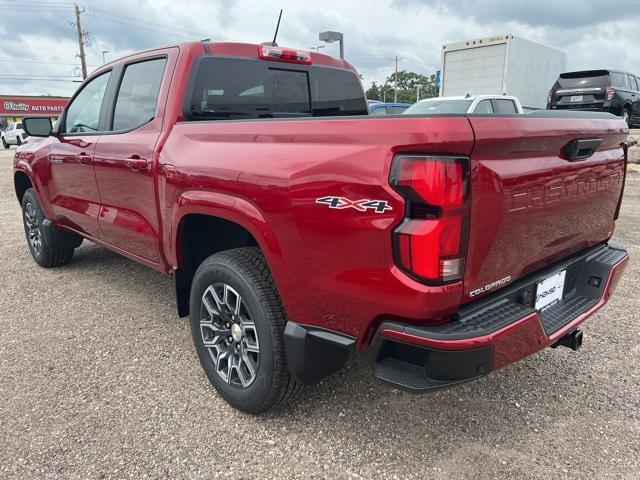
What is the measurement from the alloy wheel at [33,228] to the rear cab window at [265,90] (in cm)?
293

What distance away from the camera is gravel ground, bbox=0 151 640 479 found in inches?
86.0

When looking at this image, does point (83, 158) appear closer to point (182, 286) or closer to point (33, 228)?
point (182, 286)

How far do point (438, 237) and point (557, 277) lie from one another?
960 mm

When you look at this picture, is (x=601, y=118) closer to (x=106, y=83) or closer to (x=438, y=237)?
(x=438, y=237)

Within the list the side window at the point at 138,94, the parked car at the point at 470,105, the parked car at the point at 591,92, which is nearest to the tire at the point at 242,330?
the side window at the point at 138,94

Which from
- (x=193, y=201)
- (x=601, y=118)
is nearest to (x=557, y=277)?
(x=601, y=118)

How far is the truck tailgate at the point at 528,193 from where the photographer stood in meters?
A: 1.76

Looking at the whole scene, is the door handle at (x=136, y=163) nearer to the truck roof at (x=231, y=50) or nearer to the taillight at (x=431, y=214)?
the truck roof at (x=231, y=50)

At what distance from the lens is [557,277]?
7.59 ft

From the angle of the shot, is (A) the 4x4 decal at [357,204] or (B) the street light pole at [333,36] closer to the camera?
(A) the 4x4 decal at [357,204]

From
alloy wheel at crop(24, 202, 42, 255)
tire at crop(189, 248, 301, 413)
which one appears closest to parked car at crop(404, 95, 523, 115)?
alloy wheel at crop(24, 202, 42, 255)

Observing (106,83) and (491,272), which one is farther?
(106,83)

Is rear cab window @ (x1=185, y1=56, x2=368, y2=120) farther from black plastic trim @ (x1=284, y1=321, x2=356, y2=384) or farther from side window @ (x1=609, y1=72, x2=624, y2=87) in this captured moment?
side window @ (x1=609, y1=72, x2=624, y2=87)

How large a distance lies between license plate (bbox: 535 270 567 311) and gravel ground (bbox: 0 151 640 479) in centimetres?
63
